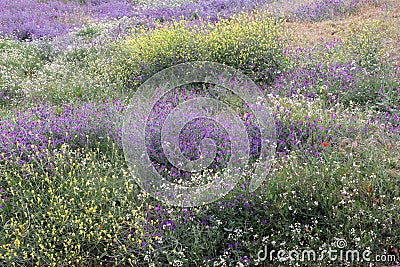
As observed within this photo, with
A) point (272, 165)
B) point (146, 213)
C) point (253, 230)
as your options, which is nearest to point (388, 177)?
point (272, 165)

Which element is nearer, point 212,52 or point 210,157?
point 210,157

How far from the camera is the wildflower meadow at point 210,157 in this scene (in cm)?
316

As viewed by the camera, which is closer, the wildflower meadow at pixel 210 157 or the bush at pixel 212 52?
the wildflower meadow at pixel 210 157

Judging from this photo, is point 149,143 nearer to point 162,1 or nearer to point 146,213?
point 146,213

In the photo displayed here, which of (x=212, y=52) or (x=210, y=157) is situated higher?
(x=212, y=52)

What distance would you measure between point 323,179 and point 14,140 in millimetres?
3062

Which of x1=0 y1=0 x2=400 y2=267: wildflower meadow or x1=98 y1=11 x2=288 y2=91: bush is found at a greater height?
x1=98 y1=11 x2=288 y2=91: bush

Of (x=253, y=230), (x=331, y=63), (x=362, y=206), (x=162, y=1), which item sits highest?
(x=162, y=1)

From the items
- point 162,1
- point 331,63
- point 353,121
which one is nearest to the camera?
point 353,121

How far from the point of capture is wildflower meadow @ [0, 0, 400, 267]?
316 centimetres

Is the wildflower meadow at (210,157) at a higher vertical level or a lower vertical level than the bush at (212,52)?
lower

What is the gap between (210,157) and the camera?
13.2 ft

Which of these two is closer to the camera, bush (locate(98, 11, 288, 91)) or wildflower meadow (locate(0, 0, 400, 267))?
wildflower meadow (locate(0, 0, 400, 267))

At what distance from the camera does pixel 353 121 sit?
14.8 ft
